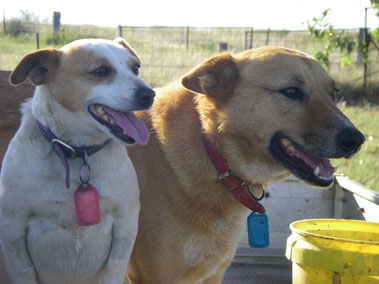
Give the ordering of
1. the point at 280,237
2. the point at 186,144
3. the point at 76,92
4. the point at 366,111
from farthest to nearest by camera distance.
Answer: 1. the point at 366,111
2. the point at 280,237
3. the point at 186,144
4. the point at 76,92

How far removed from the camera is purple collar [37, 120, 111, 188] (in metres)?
2.39

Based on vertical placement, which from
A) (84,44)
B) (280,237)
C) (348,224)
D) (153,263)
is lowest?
(280,237)

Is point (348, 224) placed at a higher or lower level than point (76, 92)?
lower

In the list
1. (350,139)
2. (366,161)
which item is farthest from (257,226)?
(366,161)

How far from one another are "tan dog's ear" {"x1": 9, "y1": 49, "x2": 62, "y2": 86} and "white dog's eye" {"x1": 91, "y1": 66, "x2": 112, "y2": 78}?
0.20m

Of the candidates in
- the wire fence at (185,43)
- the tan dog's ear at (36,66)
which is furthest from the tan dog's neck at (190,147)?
the wire fence at (185,43)

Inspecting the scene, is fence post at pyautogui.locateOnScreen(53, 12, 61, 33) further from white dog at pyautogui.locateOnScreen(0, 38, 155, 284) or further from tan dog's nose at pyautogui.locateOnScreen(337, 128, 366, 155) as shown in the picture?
tan dog's nose at pyautogui.locateOnScreen(337, 128, 366, 155)

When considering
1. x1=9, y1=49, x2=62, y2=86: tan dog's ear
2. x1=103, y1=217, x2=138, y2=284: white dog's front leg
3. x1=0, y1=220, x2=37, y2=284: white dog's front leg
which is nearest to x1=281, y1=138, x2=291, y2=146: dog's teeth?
x1=103, y1=217, x2=138, y2=284: white dog's front leg

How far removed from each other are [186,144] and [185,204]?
0.36 meters

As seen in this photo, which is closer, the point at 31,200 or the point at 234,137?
the point at 31,200

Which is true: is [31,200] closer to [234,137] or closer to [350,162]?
[234,137]

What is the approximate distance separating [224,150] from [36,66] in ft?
3.67

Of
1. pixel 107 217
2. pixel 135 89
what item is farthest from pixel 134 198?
pixel 135 89

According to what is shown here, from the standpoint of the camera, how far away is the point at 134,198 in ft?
8.36
